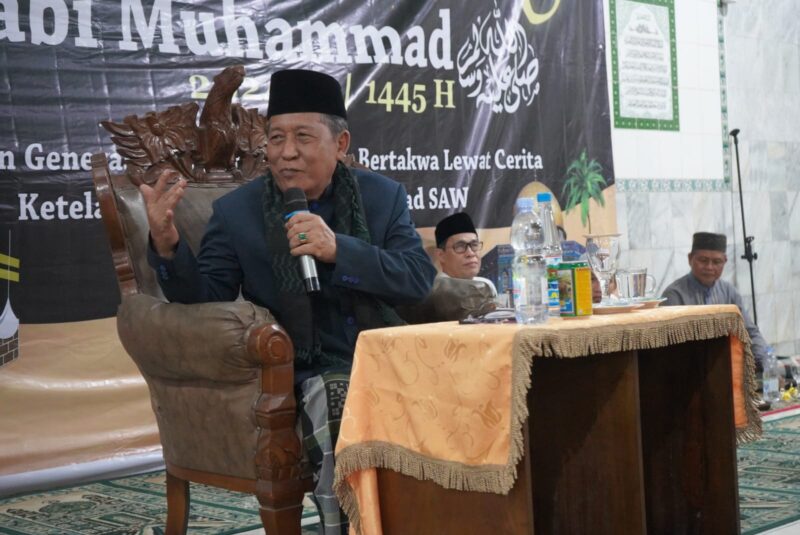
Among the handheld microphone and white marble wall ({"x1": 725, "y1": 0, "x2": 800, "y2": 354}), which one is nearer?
the handheld microphone

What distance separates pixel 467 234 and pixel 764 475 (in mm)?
1784

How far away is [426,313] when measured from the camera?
322cm

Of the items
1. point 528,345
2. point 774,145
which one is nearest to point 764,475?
point 528,345

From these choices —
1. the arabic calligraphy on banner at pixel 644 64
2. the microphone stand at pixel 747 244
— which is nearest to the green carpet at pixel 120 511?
the arabic calligraphy on banner at pixel 644 64

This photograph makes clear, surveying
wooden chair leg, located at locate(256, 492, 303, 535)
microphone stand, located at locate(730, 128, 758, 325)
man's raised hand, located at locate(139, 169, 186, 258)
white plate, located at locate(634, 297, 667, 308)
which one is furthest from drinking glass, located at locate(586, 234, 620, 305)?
microphone stand, located at locate(730, 128, 758, 325)

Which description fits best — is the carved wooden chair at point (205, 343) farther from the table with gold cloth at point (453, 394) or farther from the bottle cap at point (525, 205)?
the bottle cap at point (525, 205)

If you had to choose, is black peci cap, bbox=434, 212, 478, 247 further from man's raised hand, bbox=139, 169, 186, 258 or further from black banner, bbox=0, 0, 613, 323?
man's raised hand, bbox=139, 169, 186, 258

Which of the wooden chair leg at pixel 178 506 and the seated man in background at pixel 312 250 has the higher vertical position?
the seated man in background at pixel 312 250

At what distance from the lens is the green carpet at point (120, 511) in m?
3.44

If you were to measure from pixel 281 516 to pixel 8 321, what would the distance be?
7.69 feet

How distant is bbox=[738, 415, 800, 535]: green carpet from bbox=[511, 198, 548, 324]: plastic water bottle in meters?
1.27

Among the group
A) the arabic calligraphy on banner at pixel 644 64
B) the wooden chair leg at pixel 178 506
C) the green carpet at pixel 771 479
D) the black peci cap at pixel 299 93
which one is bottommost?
the green carpet at pixel 771 479

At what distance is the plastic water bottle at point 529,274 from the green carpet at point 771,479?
127 centimetres

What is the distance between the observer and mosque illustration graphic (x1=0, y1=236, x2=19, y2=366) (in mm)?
4309
